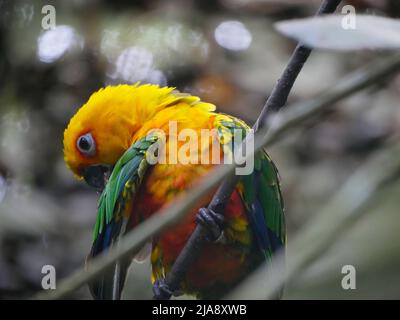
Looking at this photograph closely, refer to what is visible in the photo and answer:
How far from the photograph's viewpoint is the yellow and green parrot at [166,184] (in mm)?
1056

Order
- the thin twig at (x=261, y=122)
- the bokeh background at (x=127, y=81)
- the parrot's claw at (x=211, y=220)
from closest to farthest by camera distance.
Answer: the thin twig at (x=261, y=122) < the parrot's claw at (x=211, y=220) < the bokeh background at (x=127, y=81)

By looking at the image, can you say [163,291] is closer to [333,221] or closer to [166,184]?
[166,184]

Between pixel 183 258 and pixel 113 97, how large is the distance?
0.36m

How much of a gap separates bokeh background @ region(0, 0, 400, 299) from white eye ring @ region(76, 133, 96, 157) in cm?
20

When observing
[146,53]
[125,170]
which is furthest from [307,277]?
[146,53]

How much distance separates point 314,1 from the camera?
139 cm

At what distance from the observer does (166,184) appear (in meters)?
1.08

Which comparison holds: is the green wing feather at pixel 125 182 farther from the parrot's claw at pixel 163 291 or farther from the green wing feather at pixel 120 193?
the parrot's claw at pixel 163 291

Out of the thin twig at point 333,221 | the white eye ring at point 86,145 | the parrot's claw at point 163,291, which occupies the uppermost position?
the white eye ring at point 86,145

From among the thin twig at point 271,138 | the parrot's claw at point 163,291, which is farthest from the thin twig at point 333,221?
the parrot's claw at point 163,291

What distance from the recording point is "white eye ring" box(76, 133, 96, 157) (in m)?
1.15

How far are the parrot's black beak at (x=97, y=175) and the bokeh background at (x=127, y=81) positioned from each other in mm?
179

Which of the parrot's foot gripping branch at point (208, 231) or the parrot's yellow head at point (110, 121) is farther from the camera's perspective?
the parrot's yellow head at point (110, 121)

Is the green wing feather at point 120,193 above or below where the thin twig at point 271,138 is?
above
